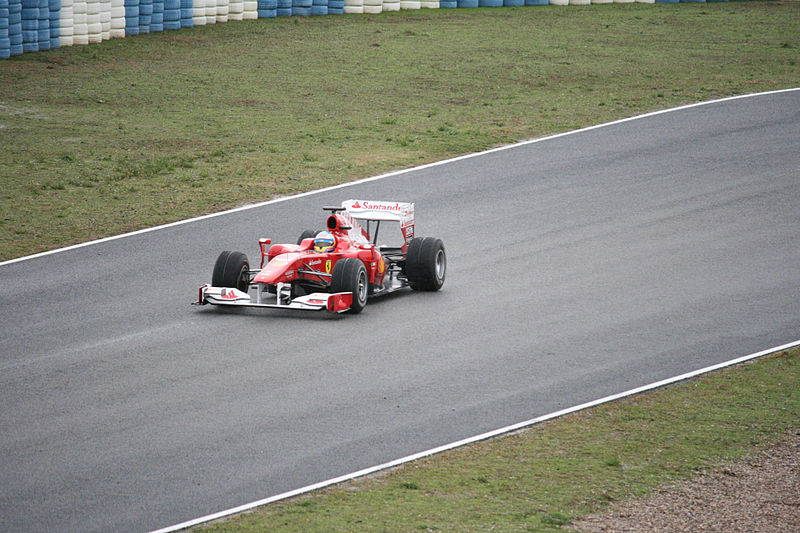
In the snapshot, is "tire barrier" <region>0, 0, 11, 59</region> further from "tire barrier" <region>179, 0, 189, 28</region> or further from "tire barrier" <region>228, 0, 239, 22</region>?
"tire barrier" <region>228, 0, 239, 22</region>

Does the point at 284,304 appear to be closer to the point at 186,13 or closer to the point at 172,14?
the point at 172,14

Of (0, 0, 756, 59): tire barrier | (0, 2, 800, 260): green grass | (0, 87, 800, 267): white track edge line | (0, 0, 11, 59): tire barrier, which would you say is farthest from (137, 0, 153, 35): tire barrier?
(0, 87, 800, 267): white track edge line

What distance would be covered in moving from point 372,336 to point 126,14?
23.5 m

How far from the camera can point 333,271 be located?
1389cm

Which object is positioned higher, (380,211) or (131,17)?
(131,17)

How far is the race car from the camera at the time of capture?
13820 millimetres

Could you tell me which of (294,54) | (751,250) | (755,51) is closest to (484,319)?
(751,250)

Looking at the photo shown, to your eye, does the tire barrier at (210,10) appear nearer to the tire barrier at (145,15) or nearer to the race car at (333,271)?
the tire barrier at (145,15)

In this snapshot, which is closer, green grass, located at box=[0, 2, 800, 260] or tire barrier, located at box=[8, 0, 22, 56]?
green grass, located at box=[0, 2, 800, 260]

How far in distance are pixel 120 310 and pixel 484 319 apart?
4571 mm

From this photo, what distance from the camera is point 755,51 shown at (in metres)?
35.8

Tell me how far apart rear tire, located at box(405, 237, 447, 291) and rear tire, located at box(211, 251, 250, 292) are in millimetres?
2195

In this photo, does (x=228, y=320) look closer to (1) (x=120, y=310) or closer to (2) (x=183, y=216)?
(1) (x=120, y=310)

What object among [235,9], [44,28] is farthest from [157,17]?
[44,28]
